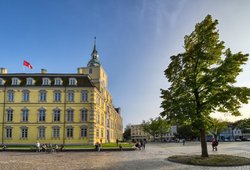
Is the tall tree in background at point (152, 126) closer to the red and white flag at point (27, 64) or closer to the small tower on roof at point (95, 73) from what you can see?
the small tower on roof at point (95, 73)

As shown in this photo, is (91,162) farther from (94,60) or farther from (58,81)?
(94,60)

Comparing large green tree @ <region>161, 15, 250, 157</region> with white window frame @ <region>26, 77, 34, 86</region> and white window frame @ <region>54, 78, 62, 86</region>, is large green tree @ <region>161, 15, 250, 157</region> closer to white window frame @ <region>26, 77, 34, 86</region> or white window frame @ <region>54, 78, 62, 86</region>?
white window frame @ <region>54, 78, 62, 86</region>

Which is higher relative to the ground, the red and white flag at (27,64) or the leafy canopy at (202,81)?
the red and white flag at (27,64)

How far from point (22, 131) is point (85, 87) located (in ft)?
51.0

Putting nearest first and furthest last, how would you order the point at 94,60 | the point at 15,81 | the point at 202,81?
the point at 202,81
the point at 15,81
the point at 94,60

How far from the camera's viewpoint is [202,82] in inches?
893

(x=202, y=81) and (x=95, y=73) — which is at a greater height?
(x=95, y=73)

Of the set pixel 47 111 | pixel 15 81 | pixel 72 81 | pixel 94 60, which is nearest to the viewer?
pixel 47 111

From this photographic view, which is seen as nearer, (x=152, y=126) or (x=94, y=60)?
(x=94, y=60)

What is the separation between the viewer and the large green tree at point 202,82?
70.6 feet

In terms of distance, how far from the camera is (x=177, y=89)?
23.8 metres

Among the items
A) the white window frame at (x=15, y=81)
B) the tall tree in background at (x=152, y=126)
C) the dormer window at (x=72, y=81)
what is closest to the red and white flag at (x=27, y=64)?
the white window frame at (x=15, y=81)

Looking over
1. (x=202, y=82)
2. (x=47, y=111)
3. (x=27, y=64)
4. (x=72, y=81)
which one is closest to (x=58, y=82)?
(x=72, y=81)

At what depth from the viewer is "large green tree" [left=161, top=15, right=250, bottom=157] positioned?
70.6ft
